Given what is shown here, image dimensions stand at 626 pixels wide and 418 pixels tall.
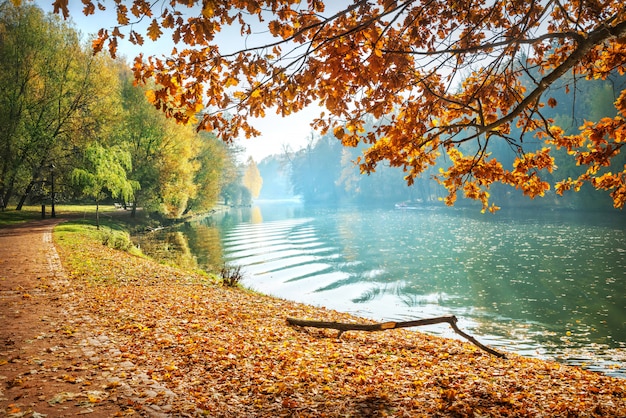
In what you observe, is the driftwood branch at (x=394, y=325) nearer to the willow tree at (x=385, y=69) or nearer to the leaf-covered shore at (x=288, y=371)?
the leaf-covered shore at (x=288, y=371)

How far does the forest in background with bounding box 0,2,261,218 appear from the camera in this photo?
23891mm

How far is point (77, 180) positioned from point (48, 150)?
4055mm

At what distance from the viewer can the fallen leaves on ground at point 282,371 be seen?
454cm

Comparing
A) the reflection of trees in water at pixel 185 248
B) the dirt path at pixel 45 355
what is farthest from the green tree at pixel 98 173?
the dirt path at pixel 45 355

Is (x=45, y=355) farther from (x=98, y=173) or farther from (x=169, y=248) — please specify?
(x=98, y=173)

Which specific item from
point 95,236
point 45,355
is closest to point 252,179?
point 95,236

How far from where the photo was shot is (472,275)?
60.4 ft

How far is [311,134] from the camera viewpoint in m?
121

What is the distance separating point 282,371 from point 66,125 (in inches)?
1126

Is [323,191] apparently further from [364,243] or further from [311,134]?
[364,243]

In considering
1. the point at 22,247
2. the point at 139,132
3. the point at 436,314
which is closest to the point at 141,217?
the point at 139,132

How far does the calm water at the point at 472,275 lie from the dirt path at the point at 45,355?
893cm

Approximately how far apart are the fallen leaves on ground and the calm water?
3.96m

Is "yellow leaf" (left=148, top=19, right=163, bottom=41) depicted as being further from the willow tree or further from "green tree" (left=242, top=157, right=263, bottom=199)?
"green tree" (left=242, top=157, right=263, bottom=199)
